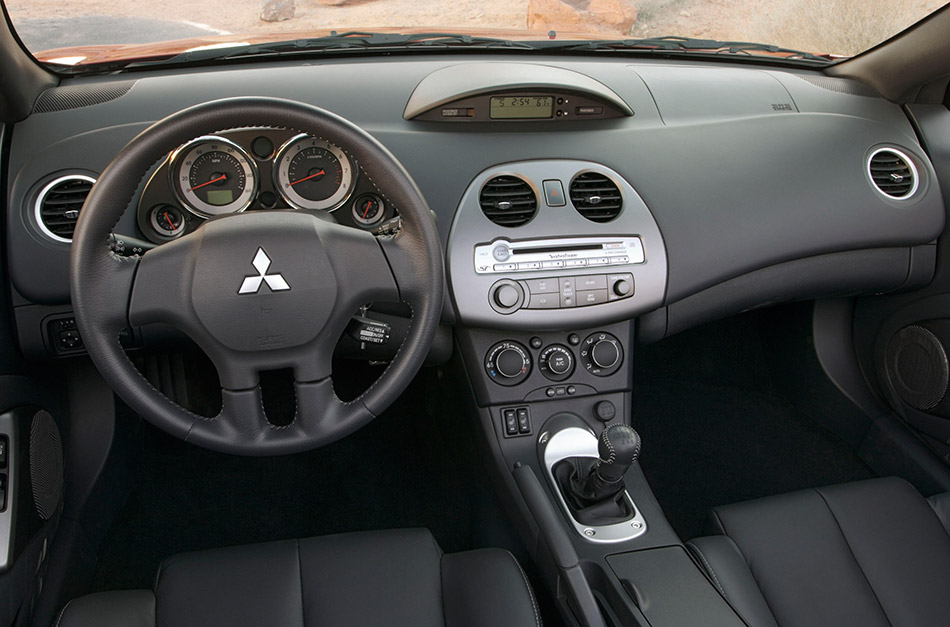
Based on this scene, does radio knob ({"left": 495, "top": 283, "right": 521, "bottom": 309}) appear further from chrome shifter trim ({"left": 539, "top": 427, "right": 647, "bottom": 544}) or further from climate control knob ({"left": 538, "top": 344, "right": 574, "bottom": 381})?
chrome shifter trim ({"left": 539, "top": 427, "right": 647, "bottom": 544})

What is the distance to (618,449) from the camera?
137 centimetres

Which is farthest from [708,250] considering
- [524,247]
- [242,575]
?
[242,575]

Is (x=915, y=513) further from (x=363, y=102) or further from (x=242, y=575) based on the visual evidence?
(x=363, y=102)

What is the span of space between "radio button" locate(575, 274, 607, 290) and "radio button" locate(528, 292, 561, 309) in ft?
0.19

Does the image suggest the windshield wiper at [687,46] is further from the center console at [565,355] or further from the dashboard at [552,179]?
the center console at [565,355]

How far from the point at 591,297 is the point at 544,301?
11 centimetres

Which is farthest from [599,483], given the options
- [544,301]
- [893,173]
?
[893,173]

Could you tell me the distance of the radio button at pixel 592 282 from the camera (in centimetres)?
162

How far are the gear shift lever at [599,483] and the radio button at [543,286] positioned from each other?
1.05 feet

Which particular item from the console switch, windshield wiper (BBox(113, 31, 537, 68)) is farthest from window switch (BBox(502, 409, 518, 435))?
windshield wiper (BBox(113, 31, 537, 68))

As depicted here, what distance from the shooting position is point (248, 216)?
1.20 m

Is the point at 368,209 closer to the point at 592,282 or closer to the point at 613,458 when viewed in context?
the point at 592,282

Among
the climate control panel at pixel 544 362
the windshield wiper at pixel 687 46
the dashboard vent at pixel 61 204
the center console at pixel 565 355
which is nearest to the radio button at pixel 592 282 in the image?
the center console at pixel 565 355

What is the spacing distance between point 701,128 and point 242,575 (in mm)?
1393
